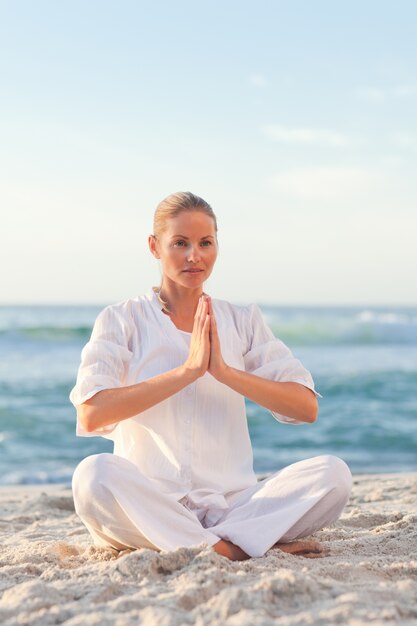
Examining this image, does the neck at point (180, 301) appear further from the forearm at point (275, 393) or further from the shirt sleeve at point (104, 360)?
the forearm at point (275, 393)

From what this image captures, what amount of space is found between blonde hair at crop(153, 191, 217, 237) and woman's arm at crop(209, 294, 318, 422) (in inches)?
17.0

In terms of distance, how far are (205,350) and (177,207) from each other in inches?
26.3

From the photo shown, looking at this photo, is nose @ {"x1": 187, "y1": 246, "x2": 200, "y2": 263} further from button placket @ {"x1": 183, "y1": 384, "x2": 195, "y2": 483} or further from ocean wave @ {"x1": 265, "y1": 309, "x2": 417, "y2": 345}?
ocean wave @ {"x1": 265, "y1": 309, "x2": 417, "y2": 345}

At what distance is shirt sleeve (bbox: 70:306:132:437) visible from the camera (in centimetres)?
332

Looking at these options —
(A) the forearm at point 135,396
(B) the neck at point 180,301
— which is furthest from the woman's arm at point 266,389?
(B) the neck at point 180,301

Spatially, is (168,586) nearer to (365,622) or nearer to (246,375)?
(365,622)

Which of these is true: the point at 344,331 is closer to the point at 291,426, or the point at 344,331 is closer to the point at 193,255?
the point at 291,426

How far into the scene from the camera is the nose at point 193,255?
348cm

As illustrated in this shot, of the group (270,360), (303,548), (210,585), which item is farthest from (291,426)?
(210,585)

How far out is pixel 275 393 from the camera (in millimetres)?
3398

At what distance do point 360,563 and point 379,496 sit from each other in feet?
7.43

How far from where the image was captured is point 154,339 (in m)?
3.54

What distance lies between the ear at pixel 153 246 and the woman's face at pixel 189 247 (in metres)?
0.11

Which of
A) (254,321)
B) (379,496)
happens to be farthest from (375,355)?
(254,321)
